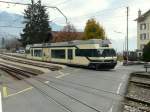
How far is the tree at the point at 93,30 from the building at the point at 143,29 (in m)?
22.9

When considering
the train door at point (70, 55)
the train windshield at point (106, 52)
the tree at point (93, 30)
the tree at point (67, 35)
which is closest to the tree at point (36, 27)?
the tree at point (67, 35)

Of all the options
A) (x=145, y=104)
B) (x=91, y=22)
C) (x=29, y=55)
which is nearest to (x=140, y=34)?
(x=91, y=22)

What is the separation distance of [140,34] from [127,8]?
41505 millimetres

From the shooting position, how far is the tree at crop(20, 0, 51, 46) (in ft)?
343

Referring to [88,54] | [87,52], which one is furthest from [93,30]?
[88,54]

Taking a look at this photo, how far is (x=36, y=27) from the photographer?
107 metres

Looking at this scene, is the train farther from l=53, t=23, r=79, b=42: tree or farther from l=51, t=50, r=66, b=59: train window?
l=53, t=23, r=79, b=42: tree

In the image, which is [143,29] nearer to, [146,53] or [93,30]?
[93,30]

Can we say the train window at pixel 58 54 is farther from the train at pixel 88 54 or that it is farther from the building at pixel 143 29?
the building at pixel 143 29

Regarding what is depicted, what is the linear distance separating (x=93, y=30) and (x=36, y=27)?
19.4 metres

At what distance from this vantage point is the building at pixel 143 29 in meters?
116

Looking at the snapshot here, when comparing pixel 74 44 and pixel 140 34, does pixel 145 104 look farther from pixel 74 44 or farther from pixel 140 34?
pixel 140 34

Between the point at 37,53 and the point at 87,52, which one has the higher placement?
the point at 87,52

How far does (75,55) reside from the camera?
46094 mm
